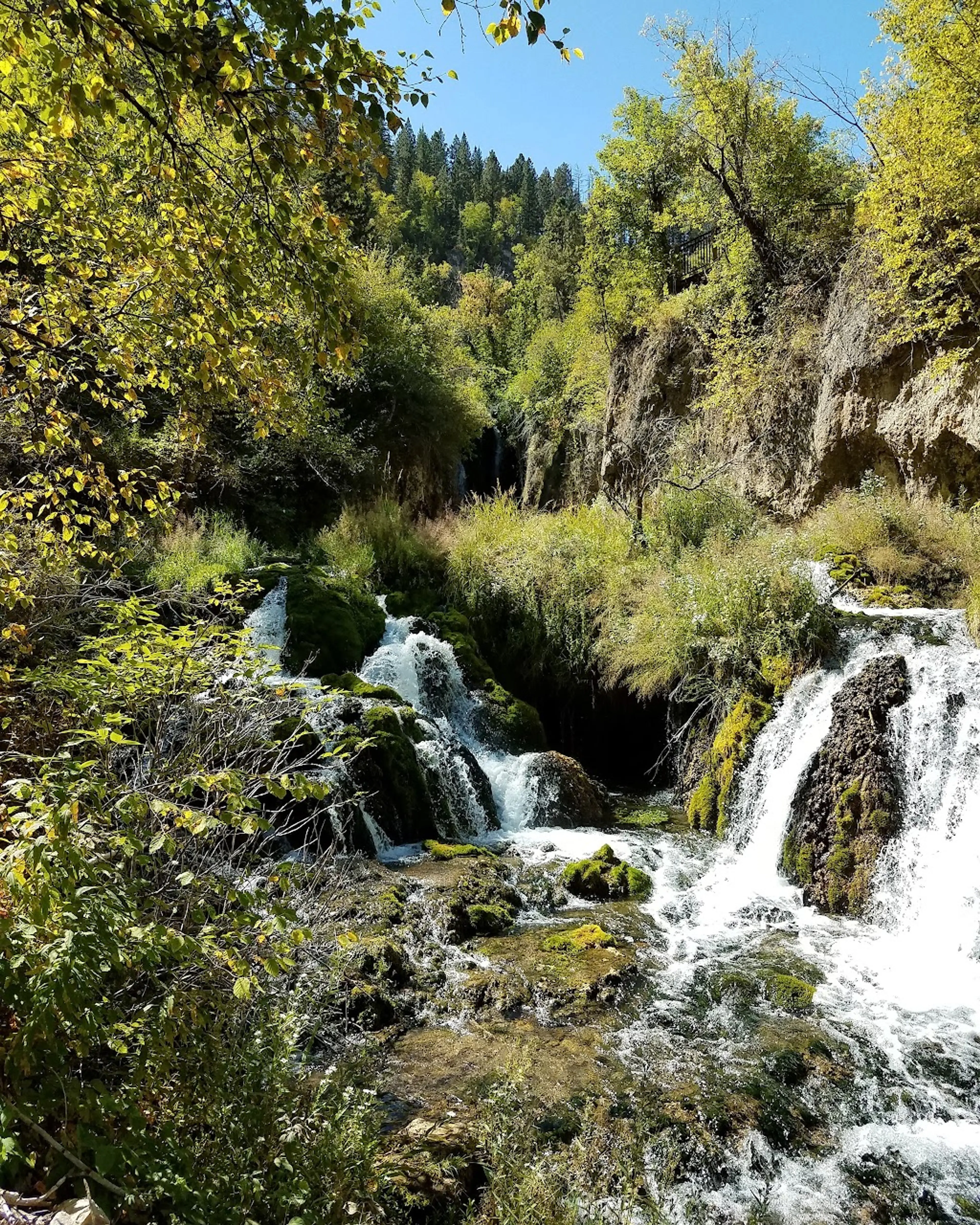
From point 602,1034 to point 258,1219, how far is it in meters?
2.63

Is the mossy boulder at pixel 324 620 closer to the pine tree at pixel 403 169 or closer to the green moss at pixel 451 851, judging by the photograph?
the green moss at pixel 451 851

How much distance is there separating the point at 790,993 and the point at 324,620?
6509mm

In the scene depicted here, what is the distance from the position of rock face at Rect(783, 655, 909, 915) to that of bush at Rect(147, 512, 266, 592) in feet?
21.4

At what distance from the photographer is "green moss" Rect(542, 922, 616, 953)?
16.6 ft

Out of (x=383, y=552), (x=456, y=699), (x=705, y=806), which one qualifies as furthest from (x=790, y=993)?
(x=383, y=552)

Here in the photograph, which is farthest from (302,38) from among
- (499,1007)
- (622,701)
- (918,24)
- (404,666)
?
(918,24)

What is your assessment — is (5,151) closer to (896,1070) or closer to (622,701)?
(896,1070)

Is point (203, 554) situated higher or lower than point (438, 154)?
lower

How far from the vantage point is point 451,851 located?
6.69 metres

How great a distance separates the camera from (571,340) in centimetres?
2203

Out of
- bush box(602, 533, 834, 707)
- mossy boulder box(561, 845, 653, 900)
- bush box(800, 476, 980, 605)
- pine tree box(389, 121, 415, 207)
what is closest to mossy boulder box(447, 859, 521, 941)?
mossy boulder box(561, 845, 653, 900)

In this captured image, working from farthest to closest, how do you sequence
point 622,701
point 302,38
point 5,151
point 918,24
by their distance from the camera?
1. point 622,701
2. point 918,24
3. point 5,151
4. point 302,38

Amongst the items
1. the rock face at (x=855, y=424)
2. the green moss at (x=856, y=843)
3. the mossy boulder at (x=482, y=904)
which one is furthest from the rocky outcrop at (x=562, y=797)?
the rock face at (x=855, y=424)

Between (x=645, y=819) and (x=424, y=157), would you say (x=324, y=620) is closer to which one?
(x=645, y=819)
